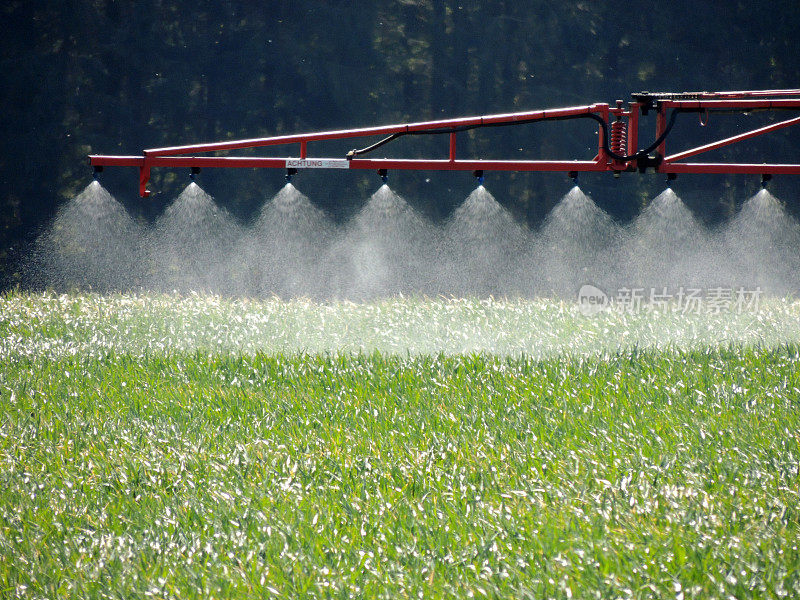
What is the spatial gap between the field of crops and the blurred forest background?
6926 millimetres

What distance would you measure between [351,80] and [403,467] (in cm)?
1099

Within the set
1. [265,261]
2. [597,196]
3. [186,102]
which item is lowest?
[265,261]

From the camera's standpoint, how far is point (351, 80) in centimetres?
1405

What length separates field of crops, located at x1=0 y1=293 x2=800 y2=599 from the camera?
300 centimetres

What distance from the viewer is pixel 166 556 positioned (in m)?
3.19

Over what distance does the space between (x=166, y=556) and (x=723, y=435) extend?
108 inches

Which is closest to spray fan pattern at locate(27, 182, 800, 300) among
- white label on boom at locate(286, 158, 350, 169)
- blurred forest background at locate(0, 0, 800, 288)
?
blurred forest background at locate(0, 0, 800, 288)

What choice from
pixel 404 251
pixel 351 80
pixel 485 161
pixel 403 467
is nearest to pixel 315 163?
pixel 485 161

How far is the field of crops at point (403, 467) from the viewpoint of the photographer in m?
3.00

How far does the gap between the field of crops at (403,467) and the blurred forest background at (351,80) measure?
6926 millimetres

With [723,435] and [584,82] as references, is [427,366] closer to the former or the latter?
[723,435]

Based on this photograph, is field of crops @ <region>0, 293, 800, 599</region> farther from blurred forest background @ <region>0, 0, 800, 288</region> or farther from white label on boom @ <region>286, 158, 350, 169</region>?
blurred forest background @ <region>0, 0, 800, 288</region>

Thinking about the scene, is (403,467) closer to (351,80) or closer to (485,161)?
(485,161)

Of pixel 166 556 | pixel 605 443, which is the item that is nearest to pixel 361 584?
pixel 166 556
